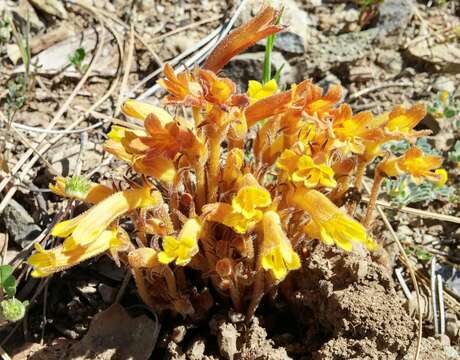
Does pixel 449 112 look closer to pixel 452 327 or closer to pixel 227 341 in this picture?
pixel 452 327

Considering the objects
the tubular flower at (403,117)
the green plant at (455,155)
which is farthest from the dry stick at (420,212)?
the tubular flower at (403,117)

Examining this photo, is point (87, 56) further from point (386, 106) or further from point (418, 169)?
point (418, 169)

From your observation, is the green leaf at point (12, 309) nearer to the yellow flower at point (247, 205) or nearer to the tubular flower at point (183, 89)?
the yellow flower at point (247, 205)

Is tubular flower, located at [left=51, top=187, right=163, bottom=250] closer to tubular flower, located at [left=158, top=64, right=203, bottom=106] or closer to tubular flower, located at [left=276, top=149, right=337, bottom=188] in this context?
tubular flower, located at [left=158, top=64, right=203, bottom=106]

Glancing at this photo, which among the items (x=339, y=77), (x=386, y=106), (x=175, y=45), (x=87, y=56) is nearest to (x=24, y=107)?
(x=87, y=56)

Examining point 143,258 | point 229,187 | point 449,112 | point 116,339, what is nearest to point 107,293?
point 116,339

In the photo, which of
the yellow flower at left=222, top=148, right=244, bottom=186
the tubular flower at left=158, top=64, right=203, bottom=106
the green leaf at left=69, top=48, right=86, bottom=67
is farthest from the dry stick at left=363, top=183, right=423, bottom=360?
the green leaf at left=69, top=48, right=86, bottom=67
